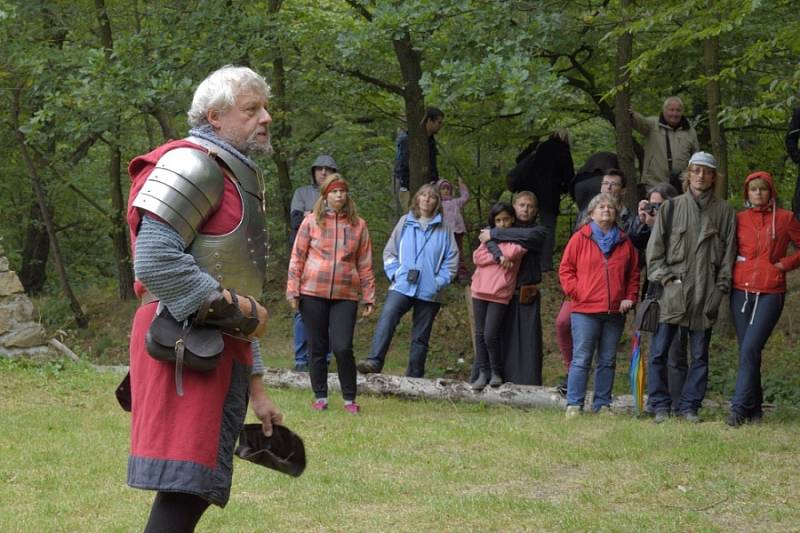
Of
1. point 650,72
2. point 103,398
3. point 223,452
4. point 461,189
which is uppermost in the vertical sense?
point 650,72

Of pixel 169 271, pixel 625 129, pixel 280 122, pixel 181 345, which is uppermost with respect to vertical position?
Answer: pixel 280 122

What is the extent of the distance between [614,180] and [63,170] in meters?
12.2

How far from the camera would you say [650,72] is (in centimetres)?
1328

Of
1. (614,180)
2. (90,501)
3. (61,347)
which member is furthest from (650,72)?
(90,501)

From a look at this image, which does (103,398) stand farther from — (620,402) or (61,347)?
(620,402)

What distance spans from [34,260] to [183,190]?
63.2ft

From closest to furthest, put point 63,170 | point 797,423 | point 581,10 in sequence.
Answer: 1. point 797,423
2. point 581,10
3. point 63,170

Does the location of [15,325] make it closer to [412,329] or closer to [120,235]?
[412,329]

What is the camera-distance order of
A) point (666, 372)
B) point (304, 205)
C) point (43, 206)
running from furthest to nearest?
1. point (43, 206)
2. point (304, 205)
3. point (666, 372)

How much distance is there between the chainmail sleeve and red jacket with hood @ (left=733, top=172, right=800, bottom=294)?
615 centimetres

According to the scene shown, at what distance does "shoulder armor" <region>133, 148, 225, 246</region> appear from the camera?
11.3 ft

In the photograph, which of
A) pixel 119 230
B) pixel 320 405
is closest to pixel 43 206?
pixel 119 230

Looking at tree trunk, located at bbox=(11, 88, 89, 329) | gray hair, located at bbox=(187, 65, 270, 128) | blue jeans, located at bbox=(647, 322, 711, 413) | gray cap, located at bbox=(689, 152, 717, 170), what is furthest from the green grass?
tree trunk, located at bbox=(11, 88, 89, 329)

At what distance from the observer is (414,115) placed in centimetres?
1445
